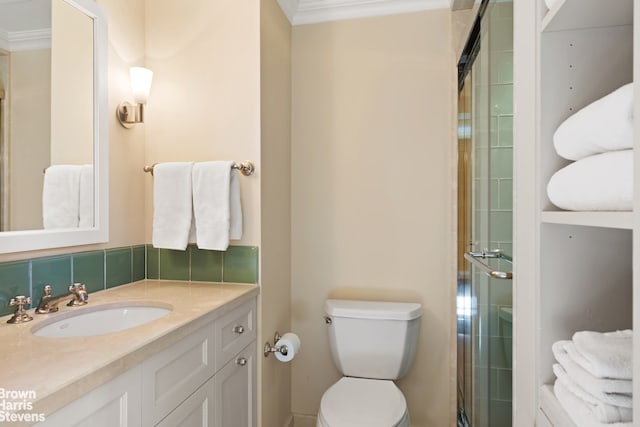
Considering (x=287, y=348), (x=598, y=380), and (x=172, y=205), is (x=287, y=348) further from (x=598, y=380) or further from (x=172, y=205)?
(x=598, y=380)

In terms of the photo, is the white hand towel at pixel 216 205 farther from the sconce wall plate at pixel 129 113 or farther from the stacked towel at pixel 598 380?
the stacked towel at pixel 598 380

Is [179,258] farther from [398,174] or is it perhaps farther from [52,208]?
[398,174]

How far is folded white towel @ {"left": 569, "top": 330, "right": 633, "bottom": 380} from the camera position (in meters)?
0.54

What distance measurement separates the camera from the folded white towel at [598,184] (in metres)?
0.49

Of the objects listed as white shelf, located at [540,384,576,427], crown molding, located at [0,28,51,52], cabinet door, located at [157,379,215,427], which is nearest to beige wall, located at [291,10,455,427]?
cabinet door, located at [157,379,215,427]

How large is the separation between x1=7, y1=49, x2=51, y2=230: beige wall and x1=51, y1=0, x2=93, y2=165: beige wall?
0.03 metres

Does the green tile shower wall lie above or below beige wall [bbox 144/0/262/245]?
below

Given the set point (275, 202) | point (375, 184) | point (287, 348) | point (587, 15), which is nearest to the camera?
point (587, 15)

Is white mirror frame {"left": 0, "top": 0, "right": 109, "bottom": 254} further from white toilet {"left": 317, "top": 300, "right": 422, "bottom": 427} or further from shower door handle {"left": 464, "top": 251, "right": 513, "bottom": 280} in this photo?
shower door handle {"left": 464, "top": 251, "right": 513, "bottom": 280}

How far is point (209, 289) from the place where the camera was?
1.56 metres

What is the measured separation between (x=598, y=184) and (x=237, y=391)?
1.37 metres

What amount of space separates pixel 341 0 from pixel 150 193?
55.0 inches

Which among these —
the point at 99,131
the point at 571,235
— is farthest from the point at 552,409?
the point at 99,131

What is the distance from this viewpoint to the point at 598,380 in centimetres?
54
